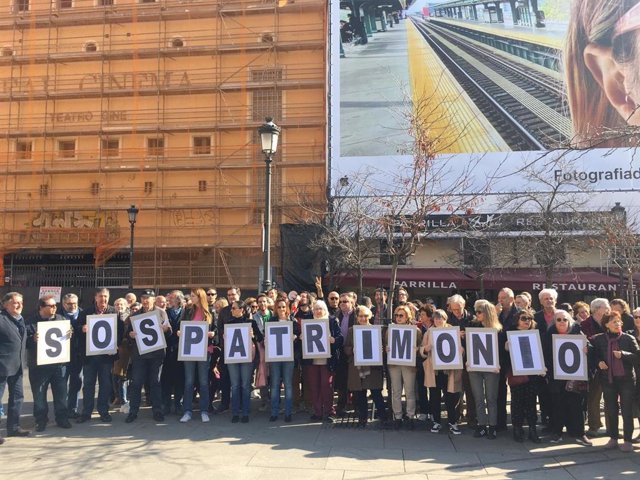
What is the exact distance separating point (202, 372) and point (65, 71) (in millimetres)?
22942

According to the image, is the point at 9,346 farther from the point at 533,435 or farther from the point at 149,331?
the point at 533,435

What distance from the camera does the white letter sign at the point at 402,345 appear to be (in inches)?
288

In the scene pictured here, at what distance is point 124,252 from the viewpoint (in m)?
23.4

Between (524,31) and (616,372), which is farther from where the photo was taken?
(524,31)

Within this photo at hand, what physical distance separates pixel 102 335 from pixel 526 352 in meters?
6.12

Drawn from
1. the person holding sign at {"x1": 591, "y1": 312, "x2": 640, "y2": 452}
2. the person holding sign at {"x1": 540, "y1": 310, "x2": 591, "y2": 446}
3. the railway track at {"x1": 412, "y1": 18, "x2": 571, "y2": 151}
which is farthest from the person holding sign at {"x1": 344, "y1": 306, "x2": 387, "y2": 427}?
the railway track at {"x1": 412, "y1": 18, "x2": 571, "y2": 151}

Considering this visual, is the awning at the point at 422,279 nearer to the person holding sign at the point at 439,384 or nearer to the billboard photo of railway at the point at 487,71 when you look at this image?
the billboard photo of railway at the point at 487,71

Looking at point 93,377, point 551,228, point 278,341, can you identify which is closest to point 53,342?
point 93,377

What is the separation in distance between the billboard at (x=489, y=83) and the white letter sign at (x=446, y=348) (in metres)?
16.4

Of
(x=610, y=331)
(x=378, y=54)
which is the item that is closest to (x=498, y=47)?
(x=378, y=54)

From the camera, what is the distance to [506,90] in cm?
2489

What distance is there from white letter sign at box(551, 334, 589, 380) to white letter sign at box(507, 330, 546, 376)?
23cm

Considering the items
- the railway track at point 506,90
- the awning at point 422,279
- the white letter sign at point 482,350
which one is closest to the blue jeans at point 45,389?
the white letter sign at point 482,350

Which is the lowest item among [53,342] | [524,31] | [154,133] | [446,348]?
[446,348]
